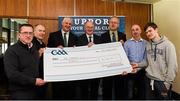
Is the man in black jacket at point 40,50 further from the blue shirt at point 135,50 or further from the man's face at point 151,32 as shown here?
the man's face at point 151,32

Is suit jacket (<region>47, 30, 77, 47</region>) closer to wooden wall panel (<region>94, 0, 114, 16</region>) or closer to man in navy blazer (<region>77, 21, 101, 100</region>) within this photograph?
man in navy blazer (<region>77, 21, 101, 100</region>)

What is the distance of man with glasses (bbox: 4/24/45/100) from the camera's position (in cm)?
309

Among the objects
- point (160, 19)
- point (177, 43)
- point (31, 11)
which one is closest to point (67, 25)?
point (31, 11)

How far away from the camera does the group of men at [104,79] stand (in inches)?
124

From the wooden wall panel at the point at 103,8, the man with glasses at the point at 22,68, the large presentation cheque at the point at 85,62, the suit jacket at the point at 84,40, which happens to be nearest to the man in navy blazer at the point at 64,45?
the suit jacket at the point at 84,40

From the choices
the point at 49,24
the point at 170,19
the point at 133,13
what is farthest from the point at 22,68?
the point at 133,13

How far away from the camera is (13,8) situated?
607 centimetres

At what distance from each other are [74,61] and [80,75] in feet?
0.78

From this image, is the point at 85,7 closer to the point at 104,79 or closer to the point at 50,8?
the point at 50,8

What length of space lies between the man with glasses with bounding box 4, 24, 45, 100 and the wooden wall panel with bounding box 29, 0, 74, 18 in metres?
3.07

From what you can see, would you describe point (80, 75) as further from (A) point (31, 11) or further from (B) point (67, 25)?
(A) point (31, 11)

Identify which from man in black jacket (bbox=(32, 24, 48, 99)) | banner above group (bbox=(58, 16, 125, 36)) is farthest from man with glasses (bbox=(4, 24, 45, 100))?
banner above group (bbox=(58, 16, 125, 36))

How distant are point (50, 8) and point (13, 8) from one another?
0.81 meters

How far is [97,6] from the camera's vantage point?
21.4 feet
